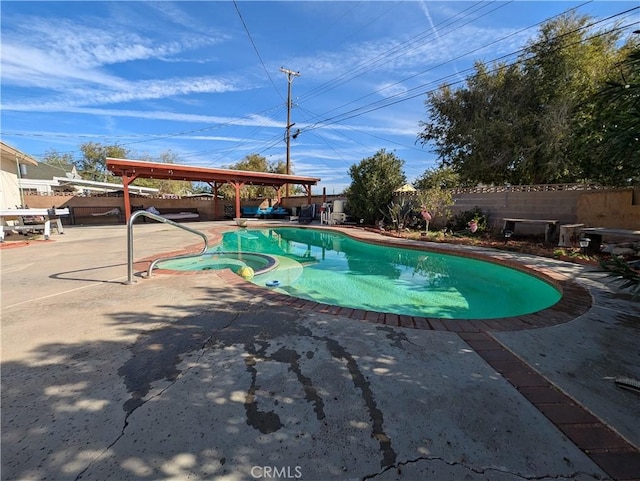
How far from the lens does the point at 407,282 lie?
6.34 meters

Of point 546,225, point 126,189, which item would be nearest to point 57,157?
point 126,189

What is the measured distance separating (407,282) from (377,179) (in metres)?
8.46

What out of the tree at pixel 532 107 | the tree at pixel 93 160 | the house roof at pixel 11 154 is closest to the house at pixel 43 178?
the tree at pixel 93 160

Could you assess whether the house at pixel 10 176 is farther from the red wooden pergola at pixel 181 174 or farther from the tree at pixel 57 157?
the tree at pixel 57 157

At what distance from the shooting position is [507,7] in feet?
31.1

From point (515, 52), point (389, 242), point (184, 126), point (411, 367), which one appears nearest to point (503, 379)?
point (411, 367)

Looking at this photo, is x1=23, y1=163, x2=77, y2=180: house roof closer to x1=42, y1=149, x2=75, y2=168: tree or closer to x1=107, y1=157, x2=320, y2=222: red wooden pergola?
x1=42, y1=149, x2=75, y2=168: tree

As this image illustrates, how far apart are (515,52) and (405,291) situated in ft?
36.0

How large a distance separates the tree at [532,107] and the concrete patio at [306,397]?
382 inches

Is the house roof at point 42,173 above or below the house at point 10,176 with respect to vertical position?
above

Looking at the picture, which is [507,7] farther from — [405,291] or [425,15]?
[405,291]

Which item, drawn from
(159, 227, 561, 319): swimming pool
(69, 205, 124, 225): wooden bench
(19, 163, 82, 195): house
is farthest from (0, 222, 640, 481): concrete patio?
(19, 163, 82, 195): house

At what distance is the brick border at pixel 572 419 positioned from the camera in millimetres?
1408

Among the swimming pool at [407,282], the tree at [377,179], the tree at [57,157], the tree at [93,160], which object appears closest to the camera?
the swimming pool at [407,282]
